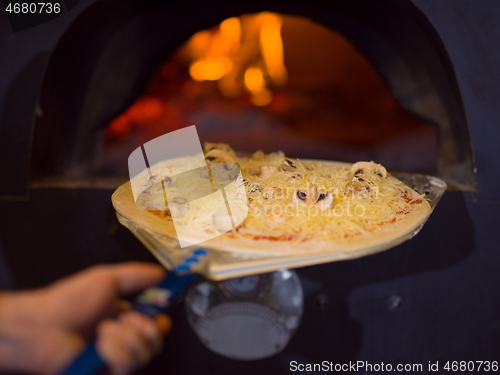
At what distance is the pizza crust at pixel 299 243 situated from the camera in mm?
1135

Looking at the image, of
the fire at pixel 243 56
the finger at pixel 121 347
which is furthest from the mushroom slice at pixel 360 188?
the fire at pixel 243 56

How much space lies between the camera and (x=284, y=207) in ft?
4.92

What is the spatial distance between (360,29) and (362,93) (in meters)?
2.30

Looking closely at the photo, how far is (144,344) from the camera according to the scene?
0.79 metres

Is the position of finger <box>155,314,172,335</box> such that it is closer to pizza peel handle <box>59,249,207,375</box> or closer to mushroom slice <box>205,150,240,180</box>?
pizza peel handle <box>59,249,207,375</box>

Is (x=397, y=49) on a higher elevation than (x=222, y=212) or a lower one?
higher

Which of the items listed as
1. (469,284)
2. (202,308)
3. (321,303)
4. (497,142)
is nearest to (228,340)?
(202,308)

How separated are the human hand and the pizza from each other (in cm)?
36

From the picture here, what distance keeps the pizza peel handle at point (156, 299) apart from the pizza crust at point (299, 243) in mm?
125

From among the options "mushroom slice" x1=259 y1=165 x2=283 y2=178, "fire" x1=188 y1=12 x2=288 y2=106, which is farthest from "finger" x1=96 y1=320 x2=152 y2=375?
"fire" x1=188 y1=12 x2=288 y2=106

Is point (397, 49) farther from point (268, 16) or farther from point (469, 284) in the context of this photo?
point (268, 16)

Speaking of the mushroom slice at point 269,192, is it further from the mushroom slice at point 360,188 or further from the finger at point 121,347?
the finger at point 121,347

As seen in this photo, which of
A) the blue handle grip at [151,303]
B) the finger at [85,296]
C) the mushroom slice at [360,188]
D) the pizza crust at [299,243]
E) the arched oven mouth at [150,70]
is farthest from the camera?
Result: the arched oven mouth at [150,70]

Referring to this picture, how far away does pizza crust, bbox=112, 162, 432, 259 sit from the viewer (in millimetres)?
1135
